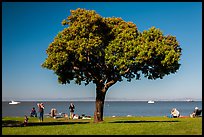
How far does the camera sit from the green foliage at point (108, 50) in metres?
38.0

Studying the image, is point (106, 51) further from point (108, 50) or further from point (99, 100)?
point (99, 100)

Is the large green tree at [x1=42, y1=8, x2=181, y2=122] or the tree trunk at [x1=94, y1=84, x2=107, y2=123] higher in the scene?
the large green tree at [x1=42, y1=8, x2=181, y2=122]

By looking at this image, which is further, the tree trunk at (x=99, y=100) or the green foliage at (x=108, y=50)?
the tree trunk at (x=99, y=100)

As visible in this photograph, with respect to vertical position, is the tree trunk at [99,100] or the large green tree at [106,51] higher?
the large green tree at [106,51]

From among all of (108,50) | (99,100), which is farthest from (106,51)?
(99,100)

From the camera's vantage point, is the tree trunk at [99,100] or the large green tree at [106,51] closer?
the large green tree at [106,51]

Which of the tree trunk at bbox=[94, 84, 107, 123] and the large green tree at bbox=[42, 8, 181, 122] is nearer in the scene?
the large green tree at bbox=[42, 8, 181, 122]

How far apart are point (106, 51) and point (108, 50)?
24 cm

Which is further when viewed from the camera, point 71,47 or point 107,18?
point 107,18

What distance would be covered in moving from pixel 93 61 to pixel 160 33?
8.10 metres

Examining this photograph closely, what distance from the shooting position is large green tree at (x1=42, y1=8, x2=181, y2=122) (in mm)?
38000

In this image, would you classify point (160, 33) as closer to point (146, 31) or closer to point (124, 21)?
point (146, 31)

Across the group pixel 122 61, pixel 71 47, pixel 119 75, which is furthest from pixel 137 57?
pixel 71 47

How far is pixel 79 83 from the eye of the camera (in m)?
42.7
